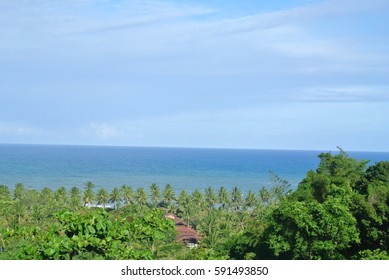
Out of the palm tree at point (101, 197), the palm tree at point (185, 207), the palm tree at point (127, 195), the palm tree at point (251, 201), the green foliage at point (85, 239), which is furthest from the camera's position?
the palm tree at point (251, 201)

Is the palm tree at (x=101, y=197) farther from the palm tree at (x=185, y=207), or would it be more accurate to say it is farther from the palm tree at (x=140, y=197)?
the palm tree at (x=185, y=207)

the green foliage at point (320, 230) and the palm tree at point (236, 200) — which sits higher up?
the green foliage at point (320, 230)

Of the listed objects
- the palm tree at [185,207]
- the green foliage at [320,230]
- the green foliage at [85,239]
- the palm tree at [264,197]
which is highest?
the green foliage at [85,239]

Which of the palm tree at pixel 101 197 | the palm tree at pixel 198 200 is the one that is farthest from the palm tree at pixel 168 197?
the palm tree at pixel 101 197

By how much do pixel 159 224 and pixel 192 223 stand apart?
46.4m

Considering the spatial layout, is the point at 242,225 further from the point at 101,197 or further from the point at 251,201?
the point at 101,197

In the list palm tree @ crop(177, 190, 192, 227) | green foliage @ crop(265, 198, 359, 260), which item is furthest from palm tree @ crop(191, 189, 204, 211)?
green foliage @ crop(265, 198, 359, 260)

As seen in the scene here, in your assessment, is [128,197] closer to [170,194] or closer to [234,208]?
[170,194]

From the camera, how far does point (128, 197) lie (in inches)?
2333

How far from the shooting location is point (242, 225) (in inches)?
1859

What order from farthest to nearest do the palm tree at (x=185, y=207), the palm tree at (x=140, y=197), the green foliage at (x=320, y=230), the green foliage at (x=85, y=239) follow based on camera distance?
1. the palm tree at (x=140, y=197)
2. the palm tree at (x=185, y=207)
3. the green foliage at (x=320, y=230)
4. the green foliage at (x=85, y=239)

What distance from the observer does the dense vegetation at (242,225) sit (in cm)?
467

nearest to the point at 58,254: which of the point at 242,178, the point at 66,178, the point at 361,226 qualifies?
the point at 361,226
